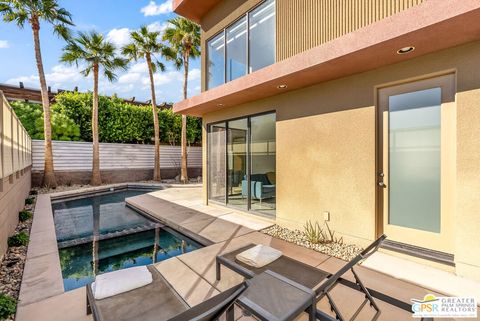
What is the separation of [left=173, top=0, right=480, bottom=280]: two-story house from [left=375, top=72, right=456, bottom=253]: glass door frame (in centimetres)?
2

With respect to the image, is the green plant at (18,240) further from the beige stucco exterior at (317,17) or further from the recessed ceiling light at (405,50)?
the recessed ceiling light at (405,50)

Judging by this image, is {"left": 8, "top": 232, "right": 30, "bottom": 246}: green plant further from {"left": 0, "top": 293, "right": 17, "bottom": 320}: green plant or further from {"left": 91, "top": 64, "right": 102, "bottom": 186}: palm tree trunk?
{"left": 91, "top": 64, "right": 102, "bottom": 186}: palm tree trunk

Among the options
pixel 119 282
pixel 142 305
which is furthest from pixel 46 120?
pixel 142 305

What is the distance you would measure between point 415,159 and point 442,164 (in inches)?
14.2

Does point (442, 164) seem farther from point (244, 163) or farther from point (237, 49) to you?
A: point (237, 49)

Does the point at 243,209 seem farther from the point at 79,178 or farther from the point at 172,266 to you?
the point at 79,178

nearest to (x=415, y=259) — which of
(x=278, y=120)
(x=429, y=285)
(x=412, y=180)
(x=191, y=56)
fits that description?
(x=429, y=285)

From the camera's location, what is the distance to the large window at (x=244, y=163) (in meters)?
6.12

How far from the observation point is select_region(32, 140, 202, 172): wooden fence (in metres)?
12.4

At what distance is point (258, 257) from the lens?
9.65 feet

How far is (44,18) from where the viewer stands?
33.6 ft


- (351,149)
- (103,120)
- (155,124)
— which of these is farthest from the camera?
(155,124)

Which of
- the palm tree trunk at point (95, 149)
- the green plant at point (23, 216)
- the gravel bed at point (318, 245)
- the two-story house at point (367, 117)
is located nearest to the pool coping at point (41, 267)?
the green plant at point (23, 216)

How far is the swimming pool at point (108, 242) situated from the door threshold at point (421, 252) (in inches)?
143
